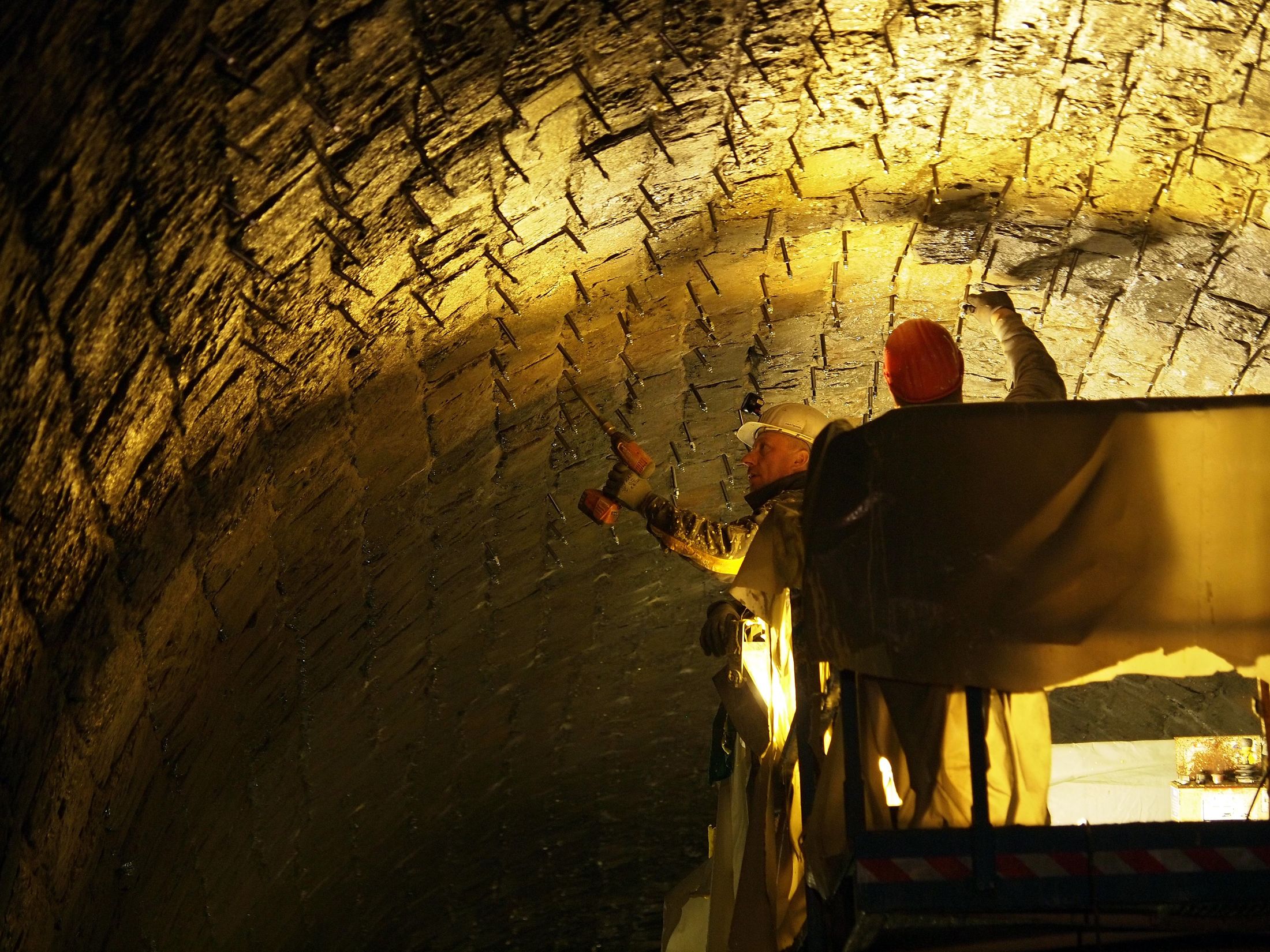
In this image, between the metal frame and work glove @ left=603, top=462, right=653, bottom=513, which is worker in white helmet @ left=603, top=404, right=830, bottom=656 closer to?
work glove @ left=603, top=462, right=653, bottom=513

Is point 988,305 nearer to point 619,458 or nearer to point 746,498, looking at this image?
point 746,498

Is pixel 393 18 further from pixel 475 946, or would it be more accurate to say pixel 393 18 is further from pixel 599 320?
pixel 475 946

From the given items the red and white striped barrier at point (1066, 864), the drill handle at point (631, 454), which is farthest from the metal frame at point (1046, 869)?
the drill handle at point (631, 454)

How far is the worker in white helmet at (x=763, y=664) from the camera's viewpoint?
4.52 meters

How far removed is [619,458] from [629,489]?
18 centimetres

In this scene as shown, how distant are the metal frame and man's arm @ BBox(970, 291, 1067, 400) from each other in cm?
136

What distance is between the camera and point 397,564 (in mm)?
6082

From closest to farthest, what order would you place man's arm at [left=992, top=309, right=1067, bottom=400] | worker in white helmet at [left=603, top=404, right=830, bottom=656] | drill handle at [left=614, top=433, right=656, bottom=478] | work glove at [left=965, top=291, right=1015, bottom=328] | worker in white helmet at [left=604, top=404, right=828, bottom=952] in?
worker in white helmet at [left=604, top=404, right=828, bottom=952]
man's arm at [left=992, top=309, right=1067, bottom=400]
work glove at [left=965, top=291, right=1015, bottom=328]
worker in white helmet at [left=603, top=404, right=830, bottom=656]
drill handle at [left=614, top=433, right=656, bottom=478]

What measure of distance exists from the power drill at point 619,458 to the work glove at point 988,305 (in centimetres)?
137

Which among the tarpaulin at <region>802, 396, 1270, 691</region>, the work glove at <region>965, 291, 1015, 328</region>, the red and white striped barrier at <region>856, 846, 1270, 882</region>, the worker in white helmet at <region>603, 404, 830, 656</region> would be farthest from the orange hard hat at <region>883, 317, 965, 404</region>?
the red and white striped barrier at <region>856, 846, 1270, 882</region>

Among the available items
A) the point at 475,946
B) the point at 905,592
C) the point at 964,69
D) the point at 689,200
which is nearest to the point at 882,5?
the point at 964,69

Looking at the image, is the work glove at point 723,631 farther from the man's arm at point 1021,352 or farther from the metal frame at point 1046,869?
the metal frame at point 1046,869

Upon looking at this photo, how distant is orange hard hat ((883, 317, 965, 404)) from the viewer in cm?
484

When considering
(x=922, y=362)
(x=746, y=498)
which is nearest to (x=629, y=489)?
(x=746, y=498)
